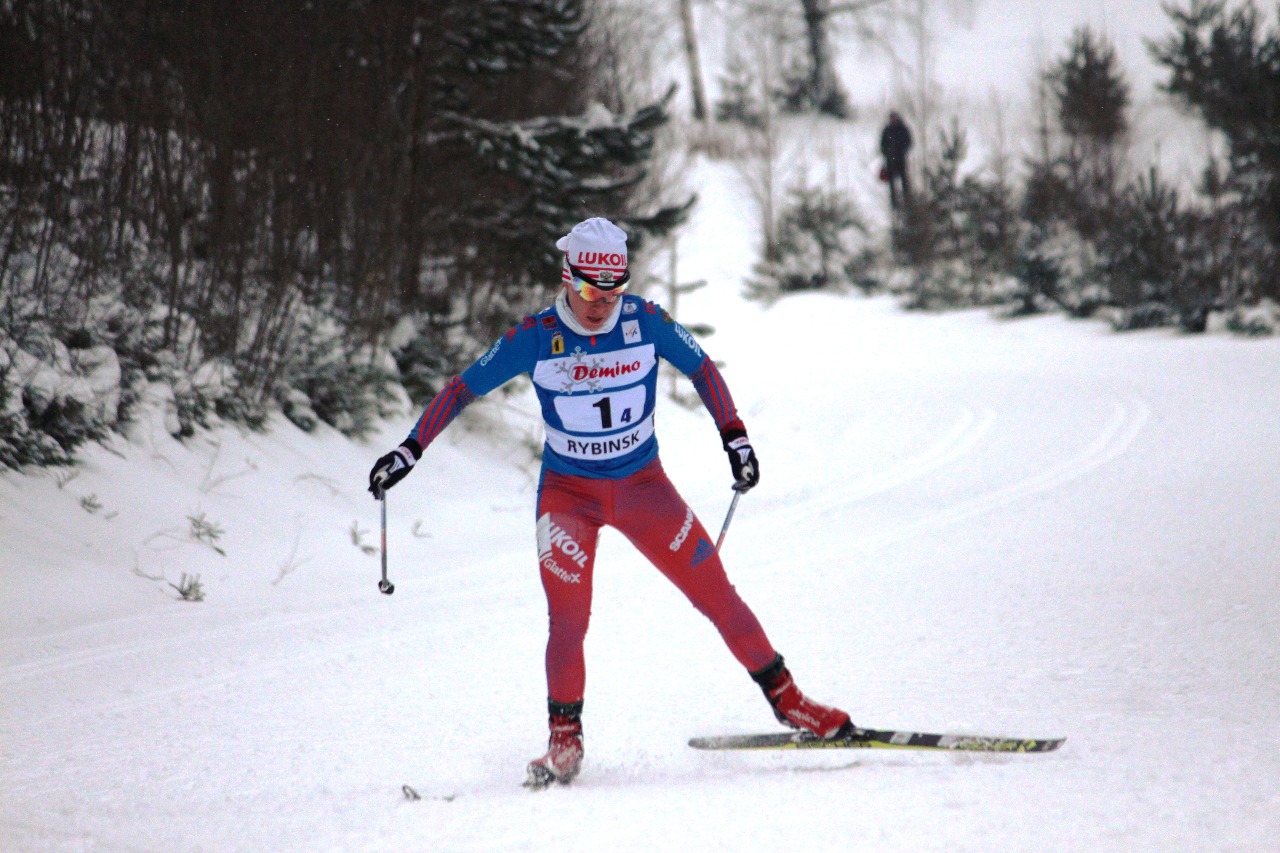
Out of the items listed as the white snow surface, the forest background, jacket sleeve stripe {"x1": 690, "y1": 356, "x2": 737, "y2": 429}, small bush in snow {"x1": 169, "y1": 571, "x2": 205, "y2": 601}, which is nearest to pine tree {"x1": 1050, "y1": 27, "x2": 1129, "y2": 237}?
the forest background

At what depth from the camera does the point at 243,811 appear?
3594mm

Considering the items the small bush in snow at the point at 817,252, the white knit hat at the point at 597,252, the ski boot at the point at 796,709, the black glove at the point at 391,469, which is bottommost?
the small bush in snow at the point at 817,252

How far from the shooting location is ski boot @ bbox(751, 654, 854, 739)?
4062 mm

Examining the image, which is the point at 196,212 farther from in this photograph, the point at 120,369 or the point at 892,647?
the point at 892,647

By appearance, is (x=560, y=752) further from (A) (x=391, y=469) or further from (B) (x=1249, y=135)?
(B) (x=1249, y=135)

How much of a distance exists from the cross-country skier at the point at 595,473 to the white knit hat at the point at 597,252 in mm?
12

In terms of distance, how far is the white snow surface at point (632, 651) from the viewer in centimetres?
342

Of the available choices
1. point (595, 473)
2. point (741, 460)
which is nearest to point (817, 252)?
point (741, 460)

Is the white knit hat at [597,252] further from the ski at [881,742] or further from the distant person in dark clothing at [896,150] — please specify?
the distant person in dark clothing at [896,150]

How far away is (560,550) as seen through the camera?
161 inches

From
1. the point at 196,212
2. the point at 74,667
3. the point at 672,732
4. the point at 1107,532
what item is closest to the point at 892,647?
the point at 672,732

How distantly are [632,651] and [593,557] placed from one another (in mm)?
1596

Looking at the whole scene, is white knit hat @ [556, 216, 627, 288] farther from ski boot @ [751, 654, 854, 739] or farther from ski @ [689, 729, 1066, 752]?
ski @ [689, 729, 1066, 752]

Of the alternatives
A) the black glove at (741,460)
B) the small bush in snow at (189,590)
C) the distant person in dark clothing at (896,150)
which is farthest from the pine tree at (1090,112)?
the small bush in snow at (189,590)
